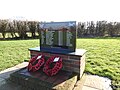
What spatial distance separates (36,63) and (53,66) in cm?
43

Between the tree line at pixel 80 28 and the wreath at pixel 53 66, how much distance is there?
9.55 meters

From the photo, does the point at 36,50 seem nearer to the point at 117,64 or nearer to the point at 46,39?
the point at 46,39

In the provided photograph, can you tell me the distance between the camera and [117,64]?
384cm

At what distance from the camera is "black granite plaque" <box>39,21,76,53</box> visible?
117 inches

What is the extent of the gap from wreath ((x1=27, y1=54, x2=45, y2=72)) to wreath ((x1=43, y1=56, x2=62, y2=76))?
0.61ft

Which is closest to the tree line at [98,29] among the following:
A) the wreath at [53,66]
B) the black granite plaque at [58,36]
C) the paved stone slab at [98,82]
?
the black granite plaque at [58,36]

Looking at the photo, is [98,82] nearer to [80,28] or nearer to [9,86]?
[9,86]

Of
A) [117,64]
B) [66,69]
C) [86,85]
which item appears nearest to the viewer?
[86,85]

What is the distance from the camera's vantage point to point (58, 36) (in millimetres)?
3146

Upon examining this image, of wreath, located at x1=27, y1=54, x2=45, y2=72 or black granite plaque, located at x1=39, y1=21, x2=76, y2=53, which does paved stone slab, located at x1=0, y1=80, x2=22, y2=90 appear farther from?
black granite plaque, located at x1=39, y1=21, x2=76, y2=53

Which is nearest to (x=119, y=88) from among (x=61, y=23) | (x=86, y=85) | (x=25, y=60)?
(x=86, y=85)

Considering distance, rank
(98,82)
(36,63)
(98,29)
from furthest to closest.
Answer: (98,29) → (36,63) → (98,82)

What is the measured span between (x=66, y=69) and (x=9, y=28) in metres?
9.74

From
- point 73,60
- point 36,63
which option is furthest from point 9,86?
point 73,60
